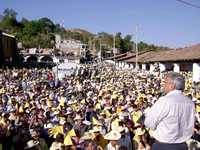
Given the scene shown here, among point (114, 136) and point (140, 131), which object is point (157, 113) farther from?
point (140, 131)

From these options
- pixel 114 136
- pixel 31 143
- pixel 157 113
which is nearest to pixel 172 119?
pixel 157 113

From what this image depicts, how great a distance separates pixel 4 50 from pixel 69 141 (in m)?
52.4

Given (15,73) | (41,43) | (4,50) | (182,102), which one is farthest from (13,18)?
(182,102)

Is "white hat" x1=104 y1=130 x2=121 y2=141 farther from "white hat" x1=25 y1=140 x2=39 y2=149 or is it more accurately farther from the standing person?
the standing person

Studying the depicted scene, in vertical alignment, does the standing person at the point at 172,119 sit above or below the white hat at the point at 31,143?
above

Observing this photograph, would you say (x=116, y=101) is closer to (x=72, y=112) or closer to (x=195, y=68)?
(x=72, y=112)

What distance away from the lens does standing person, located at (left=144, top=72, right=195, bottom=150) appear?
421cm

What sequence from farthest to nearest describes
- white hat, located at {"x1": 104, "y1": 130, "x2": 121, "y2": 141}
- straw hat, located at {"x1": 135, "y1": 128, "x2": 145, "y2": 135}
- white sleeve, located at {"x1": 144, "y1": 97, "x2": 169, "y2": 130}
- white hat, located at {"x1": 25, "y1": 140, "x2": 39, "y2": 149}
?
1. straw hat, located at {"x1": 135, "y1": 128, "x2": 145, "y2": 135}
2. white hat, located at {"x1": 25, "y1": 140, "x2": 39, "y2": 149}
3. white hat, located at {"x1": 104, "y1": 130, "x2": 121, "y2": 141}
4. white sleeve, located at {"x1": 144, "y1": 97, "x2": 169, "y2": 130}

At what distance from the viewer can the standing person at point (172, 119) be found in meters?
4.21

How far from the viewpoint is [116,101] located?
15477mm

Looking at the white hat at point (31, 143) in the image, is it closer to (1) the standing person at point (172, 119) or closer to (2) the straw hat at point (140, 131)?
(2) the straw hat at point (140, 131)

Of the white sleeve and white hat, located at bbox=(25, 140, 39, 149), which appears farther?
white hat, located at bbox=(25, 140, 39, 149)

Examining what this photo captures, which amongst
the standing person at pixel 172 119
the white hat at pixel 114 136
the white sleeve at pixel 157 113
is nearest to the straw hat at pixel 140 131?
the white hat at pixel 114 136

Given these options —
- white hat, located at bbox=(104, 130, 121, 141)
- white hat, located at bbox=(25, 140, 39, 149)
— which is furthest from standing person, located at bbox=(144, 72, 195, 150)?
white hat, located at bbox=(25, 140, 39, 149)
